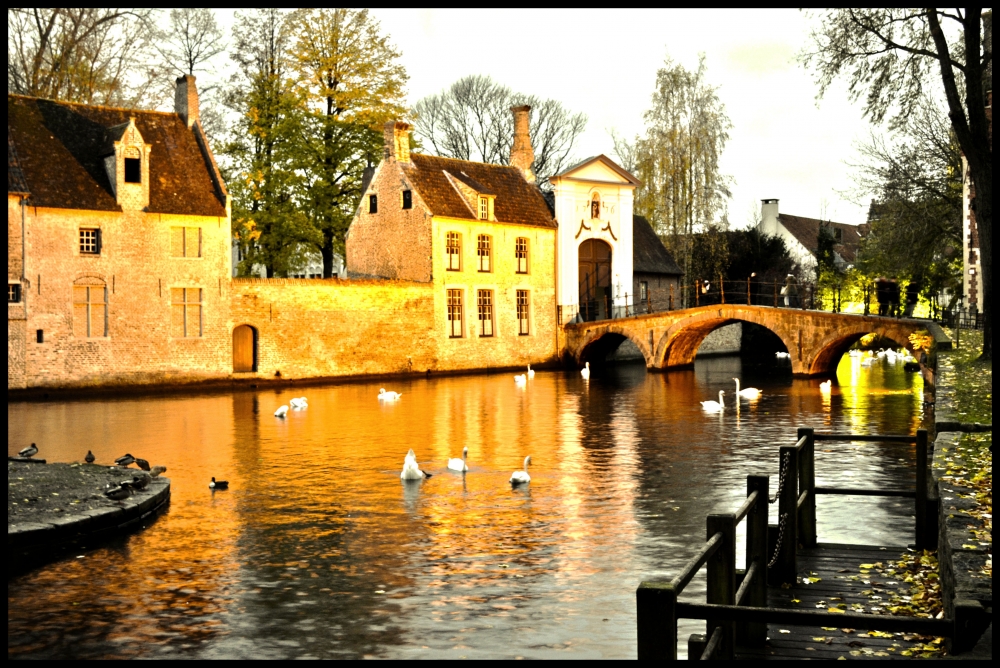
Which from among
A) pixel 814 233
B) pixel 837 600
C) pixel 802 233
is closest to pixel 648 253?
pixel 802 233

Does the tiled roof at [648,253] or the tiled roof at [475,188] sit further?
the tiled roof at [648,253]

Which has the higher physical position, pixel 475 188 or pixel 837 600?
pixel 475 188

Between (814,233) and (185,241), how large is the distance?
39649mm

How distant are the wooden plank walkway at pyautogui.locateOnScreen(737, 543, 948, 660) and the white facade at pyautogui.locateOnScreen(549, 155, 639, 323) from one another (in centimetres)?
3328

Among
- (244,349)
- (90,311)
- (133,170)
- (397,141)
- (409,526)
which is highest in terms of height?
(397,141)

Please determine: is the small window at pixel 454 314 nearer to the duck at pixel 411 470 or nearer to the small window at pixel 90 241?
the small window at pixel 90 241

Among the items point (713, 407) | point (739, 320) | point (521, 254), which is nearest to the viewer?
point (713, 407)

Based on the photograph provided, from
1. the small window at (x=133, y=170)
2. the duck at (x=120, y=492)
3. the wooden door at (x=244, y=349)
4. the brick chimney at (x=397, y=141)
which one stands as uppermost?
the brick chimney at (x=397, y=141)

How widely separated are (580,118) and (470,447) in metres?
36.8

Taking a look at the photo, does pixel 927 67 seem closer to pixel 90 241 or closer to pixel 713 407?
pixel 713 407

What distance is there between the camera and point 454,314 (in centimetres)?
3775

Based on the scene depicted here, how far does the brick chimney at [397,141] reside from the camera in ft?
121

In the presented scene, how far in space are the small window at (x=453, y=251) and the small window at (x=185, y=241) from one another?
366 inches

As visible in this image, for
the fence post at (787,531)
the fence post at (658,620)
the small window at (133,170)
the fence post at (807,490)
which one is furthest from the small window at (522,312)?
the fence post at (658,620)
